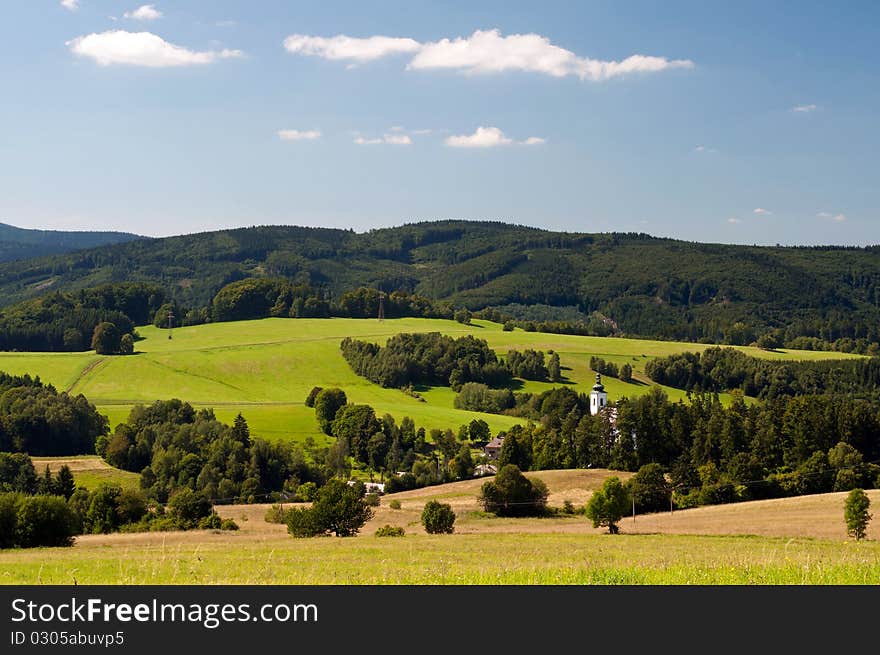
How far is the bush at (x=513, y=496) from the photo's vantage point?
7744cm

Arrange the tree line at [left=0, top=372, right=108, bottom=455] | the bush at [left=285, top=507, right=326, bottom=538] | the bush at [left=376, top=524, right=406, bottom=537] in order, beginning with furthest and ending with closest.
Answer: the tree line at [left=0, top=372, right=108, bottom=455], the bush at [left=285, top=507, right=326, bottom=538], the bush at [left=376, top=524, right=406, bottom=537]

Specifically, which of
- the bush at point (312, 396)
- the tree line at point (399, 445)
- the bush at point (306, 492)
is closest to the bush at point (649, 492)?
the tree line at point (399, 445)

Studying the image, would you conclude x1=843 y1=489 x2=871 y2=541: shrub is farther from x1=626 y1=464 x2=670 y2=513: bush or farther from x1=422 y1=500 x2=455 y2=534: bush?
x1=422 y1=500 x2=455 y2=534: bush

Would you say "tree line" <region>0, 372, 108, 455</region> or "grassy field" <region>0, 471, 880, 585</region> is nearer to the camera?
"grassy field" <region>0, 471, 880, 585</region>

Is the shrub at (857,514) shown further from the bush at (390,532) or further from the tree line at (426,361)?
the tree line at (426,361)

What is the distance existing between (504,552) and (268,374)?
131m

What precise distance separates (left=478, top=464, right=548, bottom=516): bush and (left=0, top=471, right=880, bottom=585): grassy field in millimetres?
2128

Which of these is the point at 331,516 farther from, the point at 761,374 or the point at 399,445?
the point at 761,374

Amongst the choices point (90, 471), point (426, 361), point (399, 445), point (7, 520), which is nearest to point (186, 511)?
point (7, 520)

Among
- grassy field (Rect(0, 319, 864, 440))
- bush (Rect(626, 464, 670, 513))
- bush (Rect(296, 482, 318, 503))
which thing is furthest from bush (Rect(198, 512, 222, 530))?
grassy field (Rect(0, 319, 864, 440))

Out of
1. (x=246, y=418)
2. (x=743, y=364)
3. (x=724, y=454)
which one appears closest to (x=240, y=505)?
(x=246, y=418)

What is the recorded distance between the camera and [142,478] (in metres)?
100

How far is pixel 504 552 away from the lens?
36.3 meters

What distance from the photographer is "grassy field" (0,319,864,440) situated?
132875 millimetres
